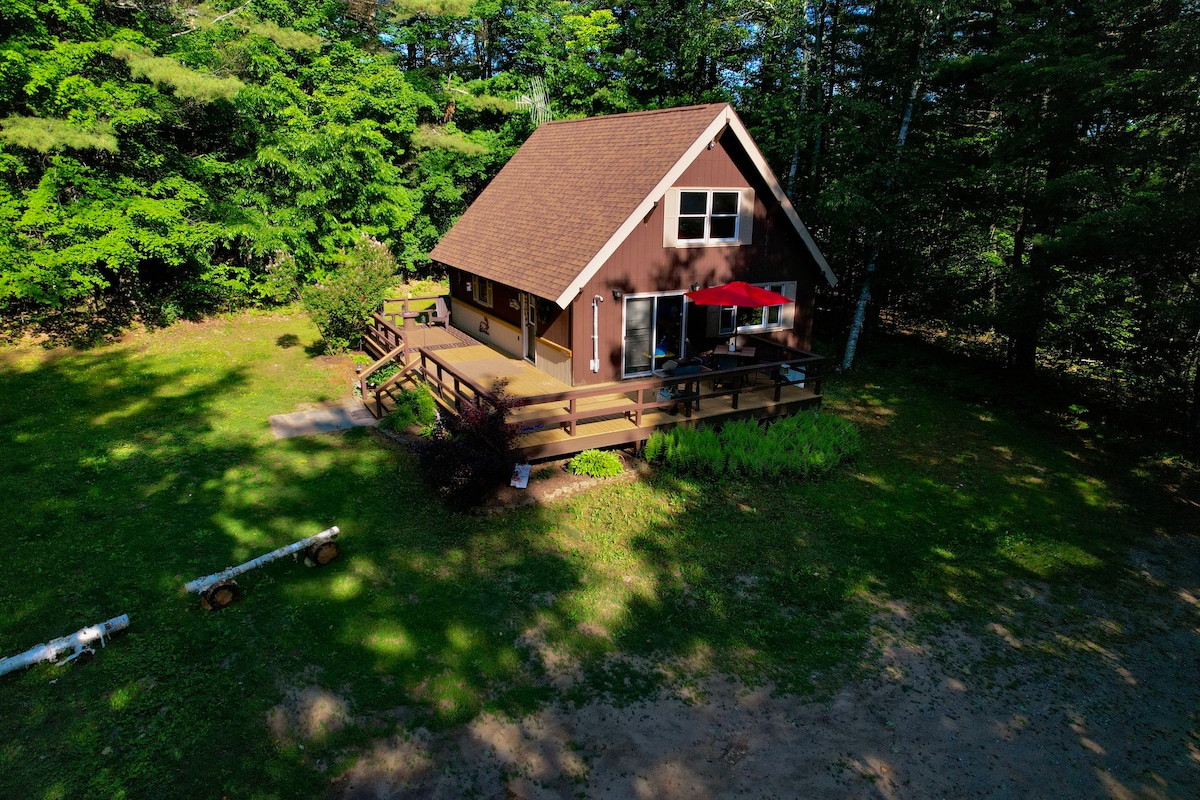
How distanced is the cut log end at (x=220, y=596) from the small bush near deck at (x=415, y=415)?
234 inches

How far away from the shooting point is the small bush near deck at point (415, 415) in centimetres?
1440

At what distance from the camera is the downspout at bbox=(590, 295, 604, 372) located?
562 inches

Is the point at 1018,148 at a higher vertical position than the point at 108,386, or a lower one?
higher

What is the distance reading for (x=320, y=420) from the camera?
15.0m

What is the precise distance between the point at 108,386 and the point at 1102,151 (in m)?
24.9

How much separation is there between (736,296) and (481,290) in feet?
26.3

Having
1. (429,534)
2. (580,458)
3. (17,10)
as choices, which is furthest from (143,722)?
(17,10)

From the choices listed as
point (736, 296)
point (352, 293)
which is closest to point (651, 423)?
point (736, 296)

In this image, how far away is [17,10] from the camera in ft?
53.3

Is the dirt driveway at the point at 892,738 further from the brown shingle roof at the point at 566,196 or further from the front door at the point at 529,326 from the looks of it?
the front door at the point at 529,326

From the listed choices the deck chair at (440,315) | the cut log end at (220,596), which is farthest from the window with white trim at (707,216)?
the cut log end at (220,596)

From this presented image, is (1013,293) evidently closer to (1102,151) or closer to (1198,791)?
(1102,151)

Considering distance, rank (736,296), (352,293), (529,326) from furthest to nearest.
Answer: (352,293) < (529,326) < (736,296)

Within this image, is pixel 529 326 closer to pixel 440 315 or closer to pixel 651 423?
pixel 651 423
